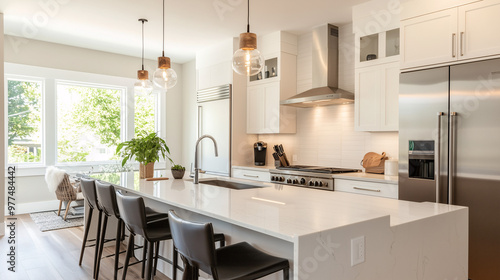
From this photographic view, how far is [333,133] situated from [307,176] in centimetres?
87

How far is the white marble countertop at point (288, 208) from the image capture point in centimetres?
153

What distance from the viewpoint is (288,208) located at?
1.91 meters

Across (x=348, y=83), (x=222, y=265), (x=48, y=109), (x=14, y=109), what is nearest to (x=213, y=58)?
(x=348, y=83)

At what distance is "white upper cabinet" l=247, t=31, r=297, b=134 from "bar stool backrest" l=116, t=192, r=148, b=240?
3.00 meters

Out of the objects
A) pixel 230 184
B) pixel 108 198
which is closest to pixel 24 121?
pixel 108 198

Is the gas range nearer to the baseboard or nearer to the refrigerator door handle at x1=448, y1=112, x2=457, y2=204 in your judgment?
the refrigerator door handle at x1=448, y1=112, x2=457, y2=204

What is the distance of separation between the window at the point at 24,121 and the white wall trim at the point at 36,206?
2.31 ft

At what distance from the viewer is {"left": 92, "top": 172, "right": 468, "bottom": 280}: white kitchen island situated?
141 cm

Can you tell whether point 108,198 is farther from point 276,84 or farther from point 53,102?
point 53,102

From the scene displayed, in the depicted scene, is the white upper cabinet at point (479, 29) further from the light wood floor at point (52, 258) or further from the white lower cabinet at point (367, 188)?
the light wood floor at point (52, 258)

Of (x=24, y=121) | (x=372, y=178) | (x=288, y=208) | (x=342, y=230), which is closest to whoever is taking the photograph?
(x=342, y=230)

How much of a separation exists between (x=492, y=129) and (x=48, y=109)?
244 inches

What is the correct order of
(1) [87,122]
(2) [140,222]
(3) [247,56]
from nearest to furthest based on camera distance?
(2) [140,222] < (3) [247,56] < (1) [87,122]

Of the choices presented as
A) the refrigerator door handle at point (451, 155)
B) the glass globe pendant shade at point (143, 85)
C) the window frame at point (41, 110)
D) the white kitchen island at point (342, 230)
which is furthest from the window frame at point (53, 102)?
the refrigerator door handle at point (451, 155)
